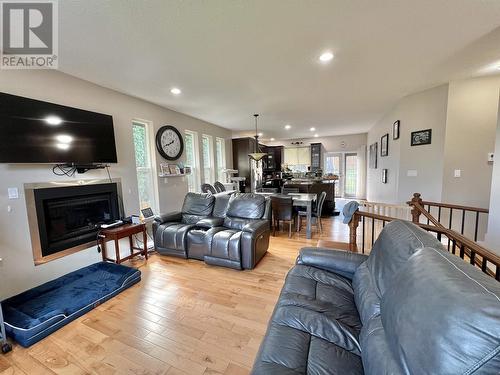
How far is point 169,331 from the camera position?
190 cm

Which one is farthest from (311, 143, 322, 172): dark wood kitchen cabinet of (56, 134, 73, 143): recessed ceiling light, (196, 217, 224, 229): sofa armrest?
(56, 134, 73, 143): recessed ceiling light

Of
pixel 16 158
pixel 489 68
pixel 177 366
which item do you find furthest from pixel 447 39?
pixel 16 158

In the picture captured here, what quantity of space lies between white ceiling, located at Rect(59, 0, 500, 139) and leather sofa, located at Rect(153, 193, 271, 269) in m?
1.90

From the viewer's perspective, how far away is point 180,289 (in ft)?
8.34

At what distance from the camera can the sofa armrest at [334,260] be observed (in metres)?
1.86

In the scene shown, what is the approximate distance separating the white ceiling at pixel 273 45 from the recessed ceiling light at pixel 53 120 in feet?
2.04

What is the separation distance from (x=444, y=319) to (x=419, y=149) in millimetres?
4142

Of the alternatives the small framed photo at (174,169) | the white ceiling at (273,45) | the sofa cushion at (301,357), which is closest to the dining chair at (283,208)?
the white ceiling at (273,45)

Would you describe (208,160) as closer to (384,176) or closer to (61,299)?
(61,299)

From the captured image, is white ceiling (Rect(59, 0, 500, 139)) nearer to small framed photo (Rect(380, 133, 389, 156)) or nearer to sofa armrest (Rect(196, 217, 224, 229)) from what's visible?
small framed photo (Rect(380, 133, 389, 156))

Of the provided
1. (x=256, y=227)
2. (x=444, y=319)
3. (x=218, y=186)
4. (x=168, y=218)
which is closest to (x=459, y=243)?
(x=444, y=319)

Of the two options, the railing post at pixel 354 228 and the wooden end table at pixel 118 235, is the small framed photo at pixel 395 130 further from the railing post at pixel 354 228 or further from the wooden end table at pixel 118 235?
the wooden end table at pixel 118 235

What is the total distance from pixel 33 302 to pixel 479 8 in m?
4.97

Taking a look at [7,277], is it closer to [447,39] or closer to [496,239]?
[447,39]
